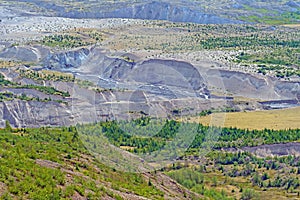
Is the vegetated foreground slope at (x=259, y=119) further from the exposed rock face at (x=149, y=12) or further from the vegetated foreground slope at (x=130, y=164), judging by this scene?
the exposed rock face at (x=149, y=12)

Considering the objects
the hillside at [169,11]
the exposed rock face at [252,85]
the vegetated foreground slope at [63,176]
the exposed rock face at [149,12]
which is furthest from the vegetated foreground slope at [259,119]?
the exposed rock face at [149,12]

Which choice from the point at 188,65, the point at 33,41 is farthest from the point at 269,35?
the point at 33,41

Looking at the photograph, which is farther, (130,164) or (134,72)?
(134,72)

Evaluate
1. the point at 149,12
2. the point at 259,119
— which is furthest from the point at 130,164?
the point at 149,12

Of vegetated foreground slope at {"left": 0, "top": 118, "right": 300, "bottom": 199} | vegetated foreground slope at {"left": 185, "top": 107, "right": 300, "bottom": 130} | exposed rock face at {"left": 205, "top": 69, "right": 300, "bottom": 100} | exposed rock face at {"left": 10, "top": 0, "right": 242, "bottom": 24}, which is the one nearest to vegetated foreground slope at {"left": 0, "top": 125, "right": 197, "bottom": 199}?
vegetated foreground slope at {"left": 0, "top": 118, "right": 300, "bottom": 199}

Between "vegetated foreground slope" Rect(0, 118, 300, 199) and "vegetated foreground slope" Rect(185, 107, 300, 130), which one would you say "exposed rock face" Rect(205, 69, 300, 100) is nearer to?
"vegetated foreground slope" Rect(185, 107, 300, 130)

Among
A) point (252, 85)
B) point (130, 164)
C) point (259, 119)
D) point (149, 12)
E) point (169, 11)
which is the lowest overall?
point (259, 119)

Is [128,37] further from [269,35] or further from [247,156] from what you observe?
[247,156]

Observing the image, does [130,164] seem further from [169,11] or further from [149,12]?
[149,12]

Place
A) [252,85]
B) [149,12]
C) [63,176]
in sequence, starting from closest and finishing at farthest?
[63,176], [252,85], [149,12]
